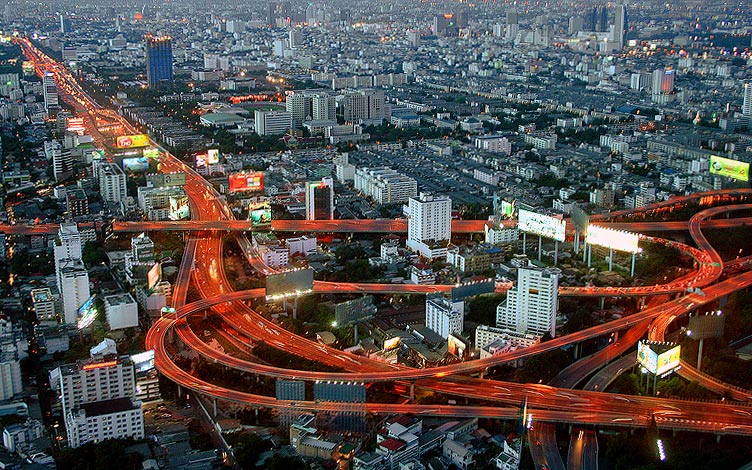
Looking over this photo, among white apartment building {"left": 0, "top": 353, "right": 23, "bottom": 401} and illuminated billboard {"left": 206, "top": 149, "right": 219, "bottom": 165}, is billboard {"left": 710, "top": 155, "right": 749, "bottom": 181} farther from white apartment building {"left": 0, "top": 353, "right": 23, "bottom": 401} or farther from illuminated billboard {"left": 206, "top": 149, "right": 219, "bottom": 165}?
white apartment building {"left": 0, "top": 353, "right": 23, "bottom": 401}

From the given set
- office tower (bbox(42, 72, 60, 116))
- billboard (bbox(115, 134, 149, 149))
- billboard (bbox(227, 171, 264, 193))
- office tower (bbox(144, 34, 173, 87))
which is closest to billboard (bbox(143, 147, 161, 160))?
billboard (bbox(115, 134, 149, 149))

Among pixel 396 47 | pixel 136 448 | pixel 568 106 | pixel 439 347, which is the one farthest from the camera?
pixel 396 47

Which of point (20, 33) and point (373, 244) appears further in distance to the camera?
point (20, 33)

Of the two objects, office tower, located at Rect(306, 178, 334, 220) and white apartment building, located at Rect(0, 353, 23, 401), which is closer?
white apartment building, located at Rect(0, 353, 23, 401)

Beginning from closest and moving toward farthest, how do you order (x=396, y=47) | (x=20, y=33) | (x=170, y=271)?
1. (x=170, y=271)
2. (x=396, y=47)
3. (x=20, y=33)

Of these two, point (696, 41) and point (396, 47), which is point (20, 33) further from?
point (696, 41)

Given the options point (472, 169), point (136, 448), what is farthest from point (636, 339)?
point (472, 169)

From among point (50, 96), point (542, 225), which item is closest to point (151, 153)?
point (50, 96)
